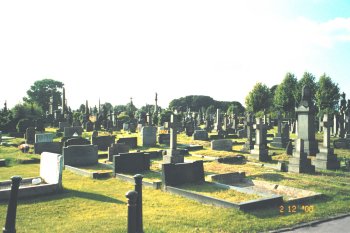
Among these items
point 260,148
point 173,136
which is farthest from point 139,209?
point 260,148

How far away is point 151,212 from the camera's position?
793 cm

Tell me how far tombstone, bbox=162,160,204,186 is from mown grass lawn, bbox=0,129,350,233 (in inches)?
21.5

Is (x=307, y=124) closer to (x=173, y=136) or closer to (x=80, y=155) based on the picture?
(x=173, y=136)

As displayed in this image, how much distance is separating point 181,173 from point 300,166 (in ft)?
20.1

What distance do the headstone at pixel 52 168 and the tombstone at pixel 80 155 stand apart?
3599mm

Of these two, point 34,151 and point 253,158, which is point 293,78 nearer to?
point 253,158

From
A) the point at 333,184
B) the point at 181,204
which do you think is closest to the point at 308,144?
the point at 333,184

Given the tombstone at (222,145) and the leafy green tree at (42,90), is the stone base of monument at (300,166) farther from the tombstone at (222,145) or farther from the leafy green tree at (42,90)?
the leafy green tree at (42,90)

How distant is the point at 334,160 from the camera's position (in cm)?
1540

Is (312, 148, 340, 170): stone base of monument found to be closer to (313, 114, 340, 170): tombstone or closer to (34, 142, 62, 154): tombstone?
(313, 114, 340, 170): tombstone

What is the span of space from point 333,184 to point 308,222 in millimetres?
5059

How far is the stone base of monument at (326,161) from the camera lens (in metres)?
15.2

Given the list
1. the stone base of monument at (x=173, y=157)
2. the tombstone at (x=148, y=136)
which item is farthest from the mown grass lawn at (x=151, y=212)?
the tombstone at (x=148, y=136)

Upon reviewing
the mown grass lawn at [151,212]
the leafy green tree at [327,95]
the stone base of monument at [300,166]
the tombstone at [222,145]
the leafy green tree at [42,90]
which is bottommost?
the mown grass lawn at [151,212]
